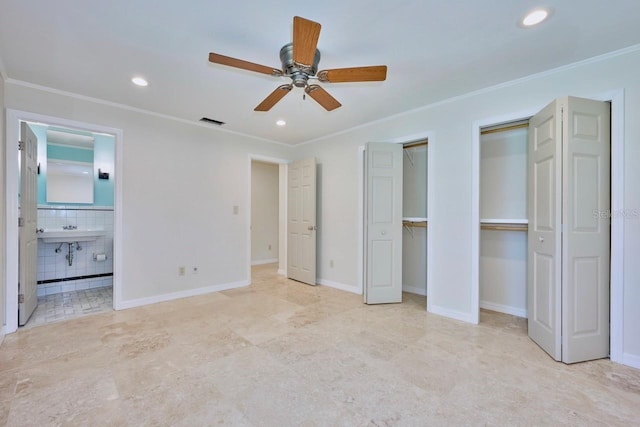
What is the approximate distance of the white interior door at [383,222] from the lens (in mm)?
3727

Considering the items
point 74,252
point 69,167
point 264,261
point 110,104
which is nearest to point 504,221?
point 110,104

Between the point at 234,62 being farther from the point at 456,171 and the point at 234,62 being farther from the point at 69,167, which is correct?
the point at 69,167

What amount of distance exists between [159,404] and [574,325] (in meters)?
3.09

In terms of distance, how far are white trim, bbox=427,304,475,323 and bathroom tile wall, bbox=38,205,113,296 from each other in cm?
503

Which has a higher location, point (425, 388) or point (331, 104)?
point (331, 104)

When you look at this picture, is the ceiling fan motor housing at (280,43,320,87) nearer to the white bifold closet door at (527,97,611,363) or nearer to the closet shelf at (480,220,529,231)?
the white bifold closet door at (527,97,611,363)

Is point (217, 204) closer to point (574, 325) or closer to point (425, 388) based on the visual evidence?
point (425, 388)

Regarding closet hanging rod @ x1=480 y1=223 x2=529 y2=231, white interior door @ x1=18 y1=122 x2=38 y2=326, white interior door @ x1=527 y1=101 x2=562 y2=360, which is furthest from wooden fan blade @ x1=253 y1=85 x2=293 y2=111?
closet hanging rod @ x1=480 y1=223 x2=529 y2=231

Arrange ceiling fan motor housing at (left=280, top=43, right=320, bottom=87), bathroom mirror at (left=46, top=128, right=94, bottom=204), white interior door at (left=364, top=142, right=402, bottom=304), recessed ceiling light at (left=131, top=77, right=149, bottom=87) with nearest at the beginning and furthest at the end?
1. ceiling fan motor housing at (left=280, top=43, right=320, bottom=87)
2. recessed ceiling light at (left=131, top=77, right=149, bottom=87)
3. white interior door at (left=364, top=142, right=402, bottom=304)
4. bathroom mirror at (left=46, top=128, right=94, bottom=204)

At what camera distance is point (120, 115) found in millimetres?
3504

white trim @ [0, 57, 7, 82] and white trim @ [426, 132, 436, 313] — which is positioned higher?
white trim @ [0, 57, 7, 82]

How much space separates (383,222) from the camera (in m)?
3.77

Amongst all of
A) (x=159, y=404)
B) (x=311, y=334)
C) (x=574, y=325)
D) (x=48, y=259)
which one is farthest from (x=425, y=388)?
(x=48, y=259)

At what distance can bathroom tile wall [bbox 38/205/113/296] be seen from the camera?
4218 mm
